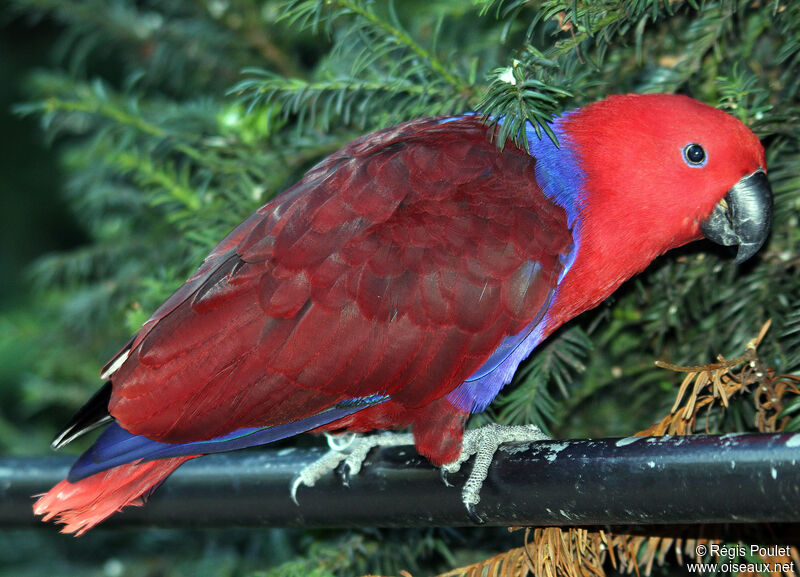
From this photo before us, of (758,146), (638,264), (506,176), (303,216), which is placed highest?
(303,216)

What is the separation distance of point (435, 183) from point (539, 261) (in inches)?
9.6

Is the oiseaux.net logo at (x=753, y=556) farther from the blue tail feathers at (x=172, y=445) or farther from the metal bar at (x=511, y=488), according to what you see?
the blue tail feathers at (x=172, y=445)

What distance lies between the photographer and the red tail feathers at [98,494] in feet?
4.96

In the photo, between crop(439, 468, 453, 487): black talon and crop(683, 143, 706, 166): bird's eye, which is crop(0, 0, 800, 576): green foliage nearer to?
crop(683, 143, 706, 166): bird's eye

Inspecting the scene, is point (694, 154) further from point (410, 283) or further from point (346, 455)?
point (346, 455)

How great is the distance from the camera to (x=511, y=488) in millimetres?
1307

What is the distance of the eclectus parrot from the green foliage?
0.36 feet

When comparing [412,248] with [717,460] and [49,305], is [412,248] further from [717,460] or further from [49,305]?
[49,305]

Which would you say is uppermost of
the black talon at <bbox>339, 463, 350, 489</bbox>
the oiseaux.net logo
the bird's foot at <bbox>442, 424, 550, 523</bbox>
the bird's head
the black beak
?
the bird's head

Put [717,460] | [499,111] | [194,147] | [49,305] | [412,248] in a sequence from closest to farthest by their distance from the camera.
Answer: [717,460] < [499,111] < [412,248] < [194,147] < [49,305]

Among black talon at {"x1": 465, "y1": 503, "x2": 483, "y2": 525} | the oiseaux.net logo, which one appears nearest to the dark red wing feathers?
black talon at {"x1": 465, "y1": 503, "x2": 483, "y2": 525}

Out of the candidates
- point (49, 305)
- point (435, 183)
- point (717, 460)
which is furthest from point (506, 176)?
point (49, 305)

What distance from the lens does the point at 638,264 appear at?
5.10ft

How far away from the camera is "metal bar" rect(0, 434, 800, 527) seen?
41.9 inches
